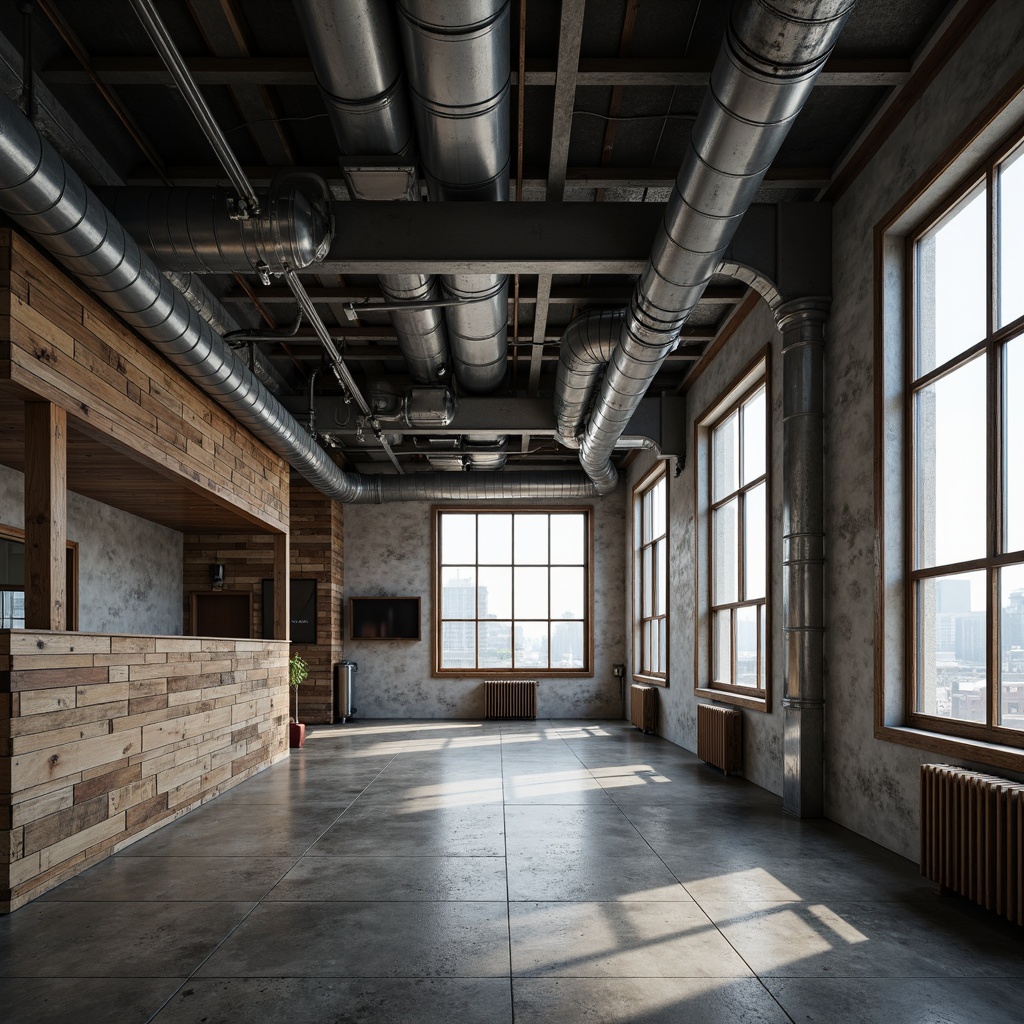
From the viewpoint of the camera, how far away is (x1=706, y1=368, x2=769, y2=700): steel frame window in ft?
26.8

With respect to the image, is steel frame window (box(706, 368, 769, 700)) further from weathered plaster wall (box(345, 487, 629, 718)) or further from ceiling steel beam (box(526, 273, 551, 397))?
weathered plaster wall (box(345, 487, 629, 718))

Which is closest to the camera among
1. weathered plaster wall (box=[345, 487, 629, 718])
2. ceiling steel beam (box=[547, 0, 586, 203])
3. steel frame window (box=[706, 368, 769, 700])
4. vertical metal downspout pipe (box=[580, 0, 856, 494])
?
vertical metal downspout pipe (box=[580, 0, 856, 494])

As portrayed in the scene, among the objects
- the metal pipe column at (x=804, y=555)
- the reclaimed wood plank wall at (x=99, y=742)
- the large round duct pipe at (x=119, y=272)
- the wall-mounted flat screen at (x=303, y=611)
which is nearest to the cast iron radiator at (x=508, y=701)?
the wall-mounted flat screen at (x=303, y=611)

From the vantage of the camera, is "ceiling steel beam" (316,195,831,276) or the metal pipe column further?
the metal pipe column

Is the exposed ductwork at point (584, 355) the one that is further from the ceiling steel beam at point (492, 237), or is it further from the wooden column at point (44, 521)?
the wooden column at point (44, 521)

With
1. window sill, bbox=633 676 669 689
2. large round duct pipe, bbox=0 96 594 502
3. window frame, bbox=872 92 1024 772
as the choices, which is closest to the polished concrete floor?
window frame, bbox=872 92 1024 772

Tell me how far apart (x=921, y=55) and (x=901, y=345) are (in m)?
1.65

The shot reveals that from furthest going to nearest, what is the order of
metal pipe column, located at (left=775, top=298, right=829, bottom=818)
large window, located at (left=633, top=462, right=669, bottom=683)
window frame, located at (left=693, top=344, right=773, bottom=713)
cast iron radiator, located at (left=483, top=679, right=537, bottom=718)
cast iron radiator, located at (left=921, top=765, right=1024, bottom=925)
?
1. cast iron radiator, located at (left=483, top=679, right=537, bottom=718)
2. large window, located at (left=633, top=462, right=669, bottom=683)
3. window frame, located at (left=693, top=344, right=773, bottom=713)
4. metal pipe column, located at (left=775, top=298, right=829, bottom=818)
5. cast iron radiator, located at (left=921, top=765, right=1024, bottom=925)

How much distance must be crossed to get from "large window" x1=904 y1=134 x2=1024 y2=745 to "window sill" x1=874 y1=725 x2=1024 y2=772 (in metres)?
0.08

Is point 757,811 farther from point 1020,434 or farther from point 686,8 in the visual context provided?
point 686,8

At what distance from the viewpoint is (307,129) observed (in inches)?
222

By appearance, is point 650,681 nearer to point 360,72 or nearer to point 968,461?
point 968,461

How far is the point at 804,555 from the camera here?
6.36m

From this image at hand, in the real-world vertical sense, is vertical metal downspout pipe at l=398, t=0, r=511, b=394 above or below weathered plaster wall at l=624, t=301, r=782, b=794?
above
